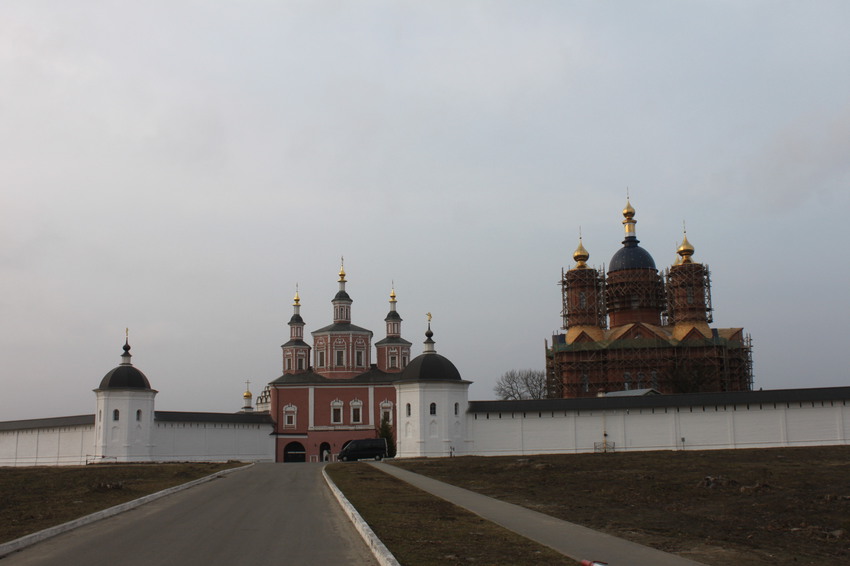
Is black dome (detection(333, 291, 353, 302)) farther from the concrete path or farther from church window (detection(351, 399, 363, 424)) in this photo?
the concrete path

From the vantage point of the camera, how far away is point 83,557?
11922 mm

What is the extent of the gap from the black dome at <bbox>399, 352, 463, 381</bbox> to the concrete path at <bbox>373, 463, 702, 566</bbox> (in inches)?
1007

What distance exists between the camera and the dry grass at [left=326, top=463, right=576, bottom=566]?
1147 centimetres

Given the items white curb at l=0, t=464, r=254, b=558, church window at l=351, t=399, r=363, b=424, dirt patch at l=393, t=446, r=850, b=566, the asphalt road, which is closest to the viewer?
the asphalt road

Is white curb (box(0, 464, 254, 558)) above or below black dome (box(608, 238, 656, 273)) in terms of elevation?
below

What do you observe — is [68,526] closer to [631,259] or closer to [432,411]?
[432,411]

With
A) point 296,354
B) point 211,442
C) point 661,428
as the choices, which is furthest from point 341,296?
point 661,428

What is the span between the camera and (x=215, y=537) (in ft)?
44.9

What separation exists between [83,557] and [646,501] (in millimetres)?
13942

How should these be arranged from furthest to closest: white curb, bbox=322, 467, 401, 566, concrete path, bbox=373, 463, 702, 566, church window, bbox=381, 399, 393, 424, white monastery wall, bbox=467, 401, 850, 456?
church window, bbox=381, 399, 393, 424
white monastery wall, bbox=467, 401, 850, 456
concrete path, bbox=373, 463, 702, 566
white curb, bbox=322, 467, 401, 566

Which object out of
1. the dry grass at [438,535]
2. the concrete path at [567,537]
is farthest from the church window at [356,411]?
the concrete path at [567,537]

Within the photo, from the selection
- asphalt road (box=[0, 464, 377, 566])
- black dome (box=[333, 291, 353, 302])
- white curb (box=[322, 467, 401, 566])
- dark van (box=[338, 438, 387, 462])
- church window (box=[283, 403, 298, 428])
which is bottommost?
dark van (box=[338, 438, 387, 462])

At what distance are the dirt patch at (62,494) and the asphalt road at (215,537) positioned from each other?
1140 millimetres

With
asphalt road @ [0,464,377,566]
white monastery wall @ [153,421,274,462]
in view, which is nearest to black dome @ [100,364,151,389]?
white monastery wall @ [153,421,274,462]
